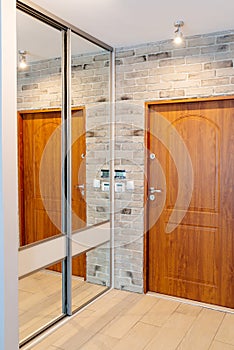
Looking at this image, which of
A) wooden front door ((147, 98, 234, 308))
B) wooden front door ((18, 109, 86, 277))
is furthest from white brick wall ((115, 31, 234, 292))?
wooden front door ((18, 109, 86, 277))

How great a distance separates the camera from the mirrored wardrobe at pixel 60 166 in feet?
9.24

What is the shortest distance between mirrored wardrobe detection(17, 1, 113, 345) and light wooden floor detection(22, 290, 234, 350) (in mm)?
214

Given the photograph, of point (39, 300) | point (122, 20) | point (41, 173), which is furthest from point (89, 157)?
point (39, 300)

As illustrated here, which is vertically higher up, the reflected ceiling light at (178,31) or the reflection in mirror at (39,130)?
the reflected ceiling light at (178,31)

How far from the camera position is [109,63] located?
3.69m

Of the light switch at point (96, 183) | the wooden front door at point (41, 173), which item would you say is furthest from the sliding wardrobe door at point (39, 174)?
the light switch at point (96, 183)

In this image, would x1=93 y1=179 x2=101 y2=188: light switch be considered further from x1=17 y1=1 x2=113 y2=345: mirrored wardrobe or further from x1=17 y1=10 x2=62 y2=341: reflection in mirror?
x1=17 y1=10 x2=62 y2=341: reflection in mirror

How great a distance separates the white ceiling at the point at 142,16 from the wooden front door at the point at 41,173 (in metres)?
0.80

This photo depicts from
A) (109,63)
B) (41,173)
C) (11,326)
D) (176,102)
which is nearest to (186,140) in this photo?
(176,102)

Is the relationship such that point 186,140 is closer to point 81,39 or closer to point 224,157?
point 224,157

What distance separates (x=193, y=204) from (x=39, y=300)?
167 centimetres

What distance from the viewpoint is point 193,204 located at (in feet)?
11.3

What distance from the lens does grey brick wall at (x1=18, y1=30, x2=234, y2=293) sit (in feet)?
10.5

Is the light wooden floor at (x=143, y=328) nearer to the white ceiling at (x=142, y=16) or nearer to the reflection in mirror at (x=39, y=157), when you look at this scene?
the reflection in mirror at (x=39, y=157)
